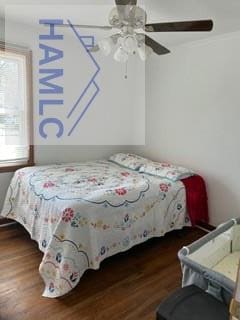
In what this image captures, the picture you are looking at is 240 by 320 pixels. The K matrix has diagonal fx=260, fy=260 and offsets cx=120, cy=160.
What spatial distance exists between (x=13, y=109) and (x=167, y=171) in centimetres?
197

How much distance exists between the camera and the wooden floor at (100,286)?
1804 millimetres

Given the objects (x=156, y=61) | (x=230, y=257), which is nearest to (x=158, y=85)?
(x=156, y=61)

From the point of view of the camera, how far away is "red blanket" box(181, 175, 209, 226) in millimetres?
2963

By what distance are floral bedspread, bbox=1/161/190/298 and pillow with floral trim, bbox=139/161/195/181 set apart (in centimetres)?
10

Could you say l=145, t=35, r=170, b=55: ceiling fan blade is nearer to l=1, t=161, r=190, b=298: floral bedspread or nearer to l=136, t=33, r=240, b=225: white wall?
l=136, t=33, r=240, b=225: white wall

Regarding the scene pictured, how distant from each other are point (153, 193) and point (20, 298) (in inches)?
56.8

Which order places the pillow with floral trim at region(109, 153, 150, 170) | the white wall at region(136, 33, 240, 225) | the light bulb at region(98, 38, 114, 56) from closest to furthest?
the light bulb at region(98, 38, 114, 56) < the white wall at region(136, 33, 240, 225) < the pillow with floral trim at region(109, 153, 150, 170)

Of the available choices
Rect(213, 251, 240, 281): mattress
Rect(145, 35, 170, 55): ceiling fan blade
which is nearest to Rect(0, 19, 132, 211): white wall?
Rect(145, 35, 170, 55): ceiling fan blade

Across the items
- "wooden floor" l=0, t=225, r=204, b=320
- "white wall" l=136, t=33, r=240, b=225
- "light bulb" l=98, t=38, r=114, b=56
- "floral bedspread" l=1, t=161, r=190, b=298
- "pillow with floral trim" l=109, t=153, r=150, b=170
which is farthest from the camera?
"pillow with floral trim" l=109, t=153, r=150, b=170

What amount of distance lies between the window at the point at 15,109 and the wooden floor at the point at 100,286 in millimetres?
965

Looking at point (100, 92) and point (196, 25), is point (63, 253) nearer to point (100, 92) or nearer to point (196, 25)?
point (196, 25)

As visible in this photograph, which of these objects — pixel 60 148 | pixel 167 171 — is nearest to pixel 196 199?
pixel 167 171

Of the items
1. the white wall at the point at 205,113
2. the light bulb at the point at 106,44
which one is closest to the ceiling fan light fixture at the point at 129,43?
the light bulb at the point at 106,44

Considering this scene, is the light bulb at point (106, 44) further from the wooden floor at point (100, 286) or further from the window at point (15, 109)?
the wooden floor at point (100, 286)
